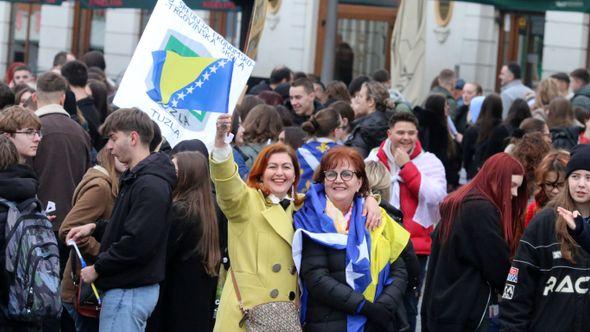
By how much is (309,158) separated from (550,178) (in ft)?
7.95

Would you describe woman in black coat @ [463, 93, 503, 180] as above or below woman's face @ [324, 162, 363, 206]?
above

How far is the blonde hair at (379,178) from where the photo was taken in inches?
341

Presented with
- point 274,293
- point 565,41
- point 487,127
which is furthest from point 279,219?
point 565,41

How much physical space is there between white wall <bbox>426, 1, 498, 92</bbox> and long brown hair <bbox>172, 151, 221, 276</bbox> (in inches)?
590

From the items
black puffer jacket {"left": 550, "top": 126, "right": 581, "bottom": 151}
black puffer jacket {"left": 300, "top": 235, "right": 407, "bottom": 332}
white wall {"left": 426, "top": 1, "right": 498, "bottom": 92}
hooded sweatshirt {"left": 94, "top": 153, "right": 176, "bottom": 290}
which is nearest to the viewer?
black puffer jacket {"left": 300, "top": 235, "right": 407, "bottom": 332}

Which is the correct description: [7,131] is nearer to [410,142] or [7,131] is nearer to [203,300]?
[203,300]

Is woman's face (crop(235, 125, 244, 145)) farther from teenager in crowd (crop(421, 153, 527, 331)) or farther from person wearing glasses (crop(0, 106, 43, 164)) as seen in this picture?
teenager in crowd (crop(421, 153, 527, 331))

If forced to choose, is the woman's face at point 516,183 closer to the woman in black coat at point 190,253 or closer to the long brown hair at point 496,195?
the long brown hair at point 496,195

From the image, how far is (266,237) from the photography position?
6785 millimetres

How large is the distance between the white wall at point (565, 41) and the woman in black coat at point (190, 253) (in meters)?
14.3

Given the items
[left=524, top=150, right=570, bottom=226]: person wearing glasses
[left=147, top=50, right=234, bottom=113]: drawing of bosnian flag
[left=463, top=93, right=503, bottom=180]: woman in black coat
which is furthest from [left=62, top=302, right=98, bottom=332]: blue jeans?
[left=463, top=93, right=503, bottom=180]: woman in black coat

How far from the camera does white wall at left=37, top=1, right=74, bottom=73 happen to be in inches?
1037

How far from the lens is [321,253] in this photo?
669cm

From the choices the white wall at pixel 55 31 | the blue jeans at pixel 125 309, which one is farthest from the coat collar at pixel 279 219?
the white wall at pixel 55 31
